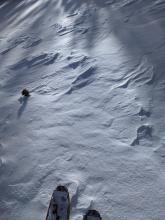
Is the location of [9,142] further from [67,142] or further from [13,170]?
[67,142]

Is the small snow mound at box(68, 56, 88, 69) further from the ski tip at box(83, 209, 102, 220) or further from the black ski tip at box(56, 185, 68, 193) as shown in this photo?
the ski tip at box(83, 209, 102, 220)

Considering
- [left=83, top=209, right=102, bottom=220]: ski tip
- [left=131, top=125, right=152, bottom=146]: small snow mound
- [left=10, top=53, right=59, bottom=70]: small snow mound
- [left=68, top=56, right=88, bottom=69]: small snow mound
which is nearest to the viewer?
[left=83, top=209, right=102, bottom=220]: ski tip

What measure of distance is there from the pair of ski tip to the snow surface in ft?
0.24

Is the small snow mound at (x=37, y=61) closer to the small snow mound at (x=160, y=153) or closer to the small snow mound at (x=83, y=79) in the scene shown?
the small snow mound at (x=83, y=79)

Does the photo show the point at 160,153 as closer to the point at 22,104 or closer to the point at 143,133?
the point at 143,133

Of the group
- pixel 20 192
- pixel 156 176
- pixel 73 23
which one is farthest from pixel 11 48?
pixel 156 176

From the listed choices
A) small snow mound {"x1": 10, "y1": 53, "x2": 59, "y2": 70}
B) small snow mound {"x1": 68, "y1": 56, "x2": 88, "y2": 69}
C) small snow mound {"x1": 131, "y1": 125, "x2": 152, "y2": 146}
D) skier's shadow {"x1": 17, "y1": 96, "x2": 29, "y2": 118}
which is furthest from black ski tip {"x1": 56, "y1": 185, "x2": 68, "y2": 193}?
small snow mound {"x1": 10, "y1": 53, "x2": 59, "y2": 70}

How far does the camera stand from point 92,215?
1892mm

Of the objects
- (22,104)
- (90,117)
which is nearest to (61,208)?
(90,117)

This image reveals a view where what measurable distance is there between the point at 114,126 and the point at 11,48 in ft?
11.6

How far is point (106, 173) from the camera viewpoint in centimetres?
225

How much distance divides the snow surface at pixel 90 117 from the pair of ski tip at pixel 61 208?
0.24 ft

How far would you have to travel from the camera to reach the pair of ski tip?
1899mm

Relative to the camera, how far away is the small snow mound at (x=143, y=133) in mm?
2422
